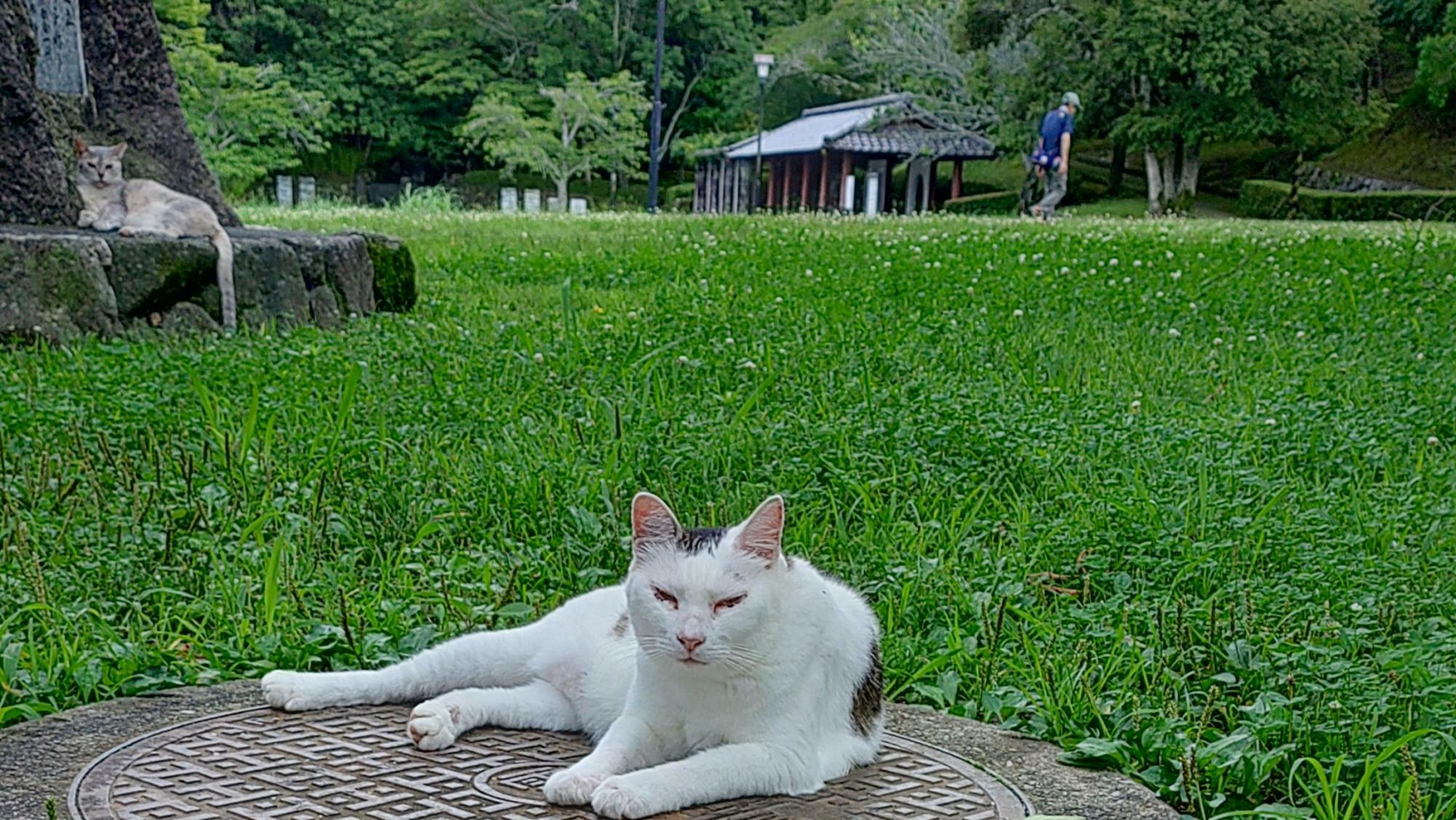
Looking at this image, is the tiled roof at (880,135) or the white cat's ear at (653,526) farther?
the tiled roof at (880,135)

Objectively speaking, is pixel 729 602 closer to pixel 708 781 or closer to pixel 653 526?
pixel 653 526

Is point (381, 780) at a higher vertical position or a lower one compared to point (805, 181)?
lower

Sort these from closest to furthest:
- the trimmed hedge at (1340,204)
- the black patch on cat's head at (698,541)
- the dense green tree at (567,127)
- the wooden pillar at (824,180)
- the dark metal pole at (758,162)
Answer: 1. the black patch on cat's head at (698,541)
2. the trimmed hedge at (1340,204)
3. the dark metal pole at (758,162)
4. the dense green tree at (567,127)
5. the wooden pillar at (824,180)

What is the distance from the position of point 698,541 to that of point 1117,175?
42.9 m

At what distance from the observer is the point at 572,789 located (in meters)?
2.79

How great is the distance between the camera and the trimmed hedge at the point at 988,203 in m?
42.0

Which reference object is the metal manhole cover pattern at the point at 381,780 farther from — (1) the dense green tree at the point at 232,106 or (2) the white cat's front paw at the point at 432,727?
(1) the dense green tree at the point at 232,106

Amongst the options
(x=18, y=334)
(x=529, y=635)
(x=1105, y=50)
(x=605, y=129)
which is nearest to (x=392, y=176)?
(x=605, y=129)

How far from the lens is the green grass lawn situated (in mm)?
3805

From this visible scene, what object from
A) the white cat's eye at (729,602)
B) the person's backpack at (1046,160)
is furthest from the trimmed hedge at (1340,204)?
the white cat's eye at (729,602)

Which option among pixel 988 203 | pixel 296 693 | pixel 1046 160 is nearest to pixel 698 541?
pixel 296 693

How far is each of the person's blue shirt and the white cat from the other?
2352cm

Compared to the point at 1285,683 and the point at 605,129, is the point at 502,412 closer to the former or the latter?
the point at 1285,683

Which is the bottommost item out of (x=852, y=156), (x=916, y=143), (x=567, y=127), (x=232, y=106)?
(x=852, y=156)
